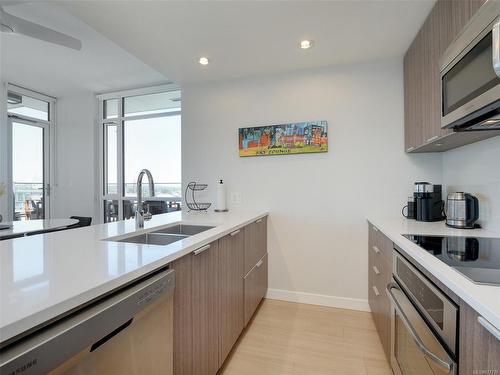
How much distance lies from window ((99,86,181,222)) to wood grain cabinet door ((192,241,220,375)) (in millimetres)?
2672

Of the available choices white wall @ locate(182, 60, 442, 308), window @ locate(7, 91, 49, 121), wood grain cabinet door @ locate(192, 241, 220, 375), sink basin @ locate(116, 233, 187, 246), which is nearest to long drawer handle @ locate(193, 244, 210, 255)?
wood grain cabinet door @ locate(192, 241, 220, 375)

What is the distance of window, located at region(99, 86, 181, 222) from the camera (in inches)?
153

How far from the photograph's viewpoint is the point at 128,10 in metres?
1.67

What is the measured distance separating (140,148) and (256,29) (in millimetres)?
2974

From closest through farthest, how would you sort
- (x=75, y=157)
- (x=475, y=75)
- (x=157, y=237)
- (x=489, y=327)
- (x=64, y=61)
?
(x=489, y=327), (x=475, y=75), (x=157, y=237), (x=64, y=61), (x=75, y=157)

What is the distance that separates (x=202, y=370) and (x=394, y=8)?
8.26 feet

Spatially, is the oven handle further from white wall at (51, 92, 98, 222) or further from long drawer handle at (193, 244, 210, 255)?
white wall at (51, 92, 98, 222)

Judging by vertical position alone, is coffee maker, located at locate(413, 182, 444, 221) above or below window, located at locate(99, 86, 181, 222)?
below

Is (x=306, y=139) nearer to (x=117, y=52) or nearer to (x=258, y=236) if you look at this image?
(x=258, y=236)

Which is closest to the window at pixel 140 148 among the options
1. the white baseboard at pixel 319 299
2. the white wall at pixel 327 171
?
the white wall at pixel 327 171

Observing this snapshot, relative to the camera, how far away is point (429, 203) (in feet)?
6.34

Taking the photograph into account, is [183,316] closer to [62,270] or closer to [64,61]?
[62,270]

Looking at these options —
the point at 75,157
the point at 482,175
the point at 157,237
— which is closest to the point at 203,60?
the point at 157,237

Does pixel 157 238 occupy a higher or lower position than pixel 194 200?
lower
